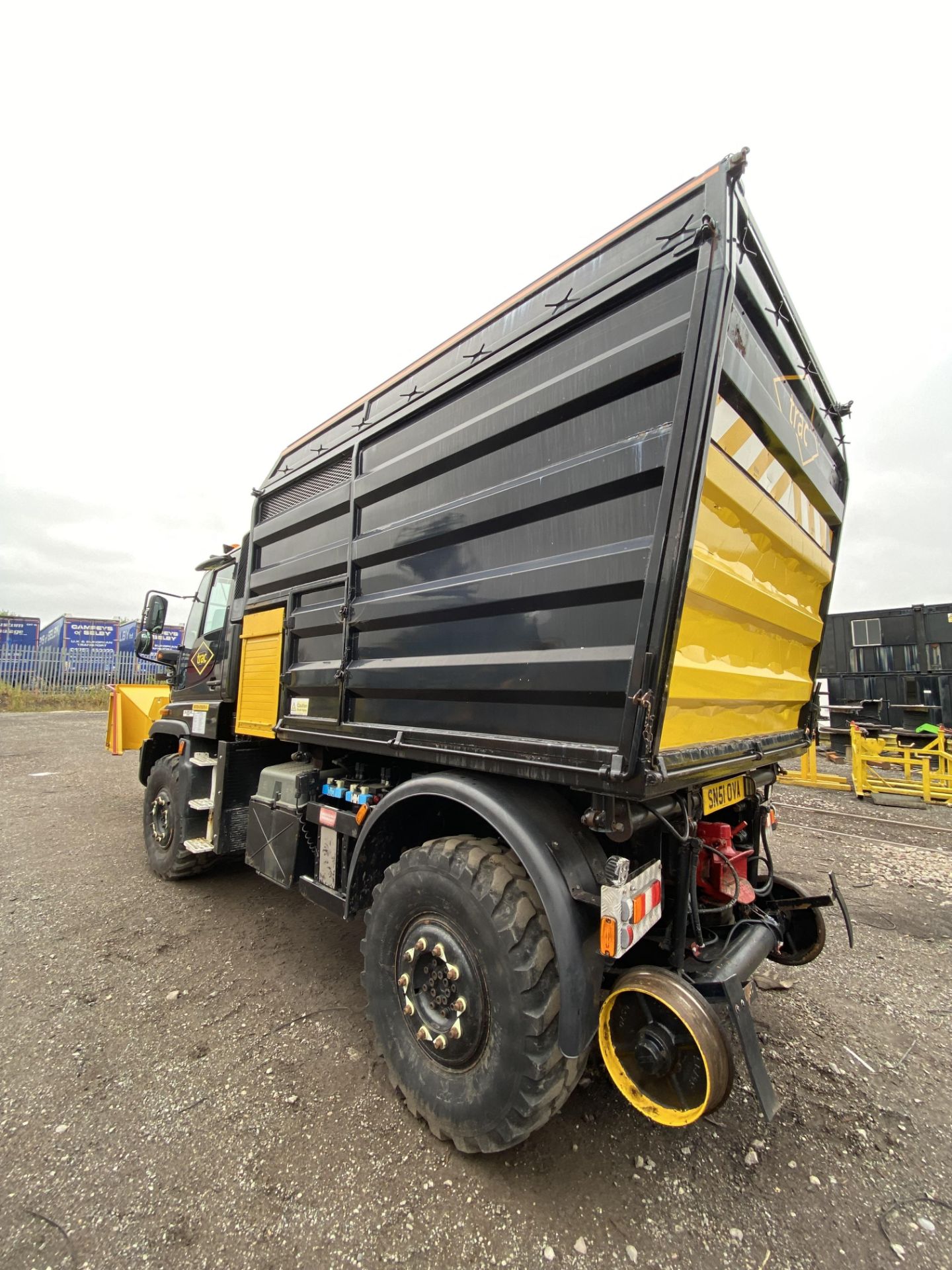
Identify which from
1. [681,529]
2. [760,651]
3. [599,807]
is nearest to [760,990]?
[760,651]

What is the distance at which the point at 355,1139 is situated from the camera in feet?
7.04

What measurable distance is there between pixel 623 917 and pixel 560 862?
270 millimetres

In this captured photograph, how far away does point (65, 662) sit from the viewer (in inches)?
990

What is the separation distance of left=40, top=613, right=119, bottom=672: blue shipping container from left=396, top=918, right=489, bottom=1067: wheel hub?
29096 millimetres

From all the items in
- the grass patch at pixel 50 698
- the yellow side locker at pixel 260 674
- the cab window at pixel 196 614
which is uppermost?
the cab window at pixel 196 614

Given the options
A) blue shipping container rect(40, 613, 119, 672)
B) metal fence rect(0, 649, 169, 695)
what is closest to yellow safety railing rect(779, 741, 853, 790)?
metal fence rect(0, 649, 169, 695)

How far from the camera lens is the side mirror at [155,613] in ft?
16.6

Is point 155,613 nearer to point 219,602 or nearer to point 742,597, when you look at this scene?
point 219,602

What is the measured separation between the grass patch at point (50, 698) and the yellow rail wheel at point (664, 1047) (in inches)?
944

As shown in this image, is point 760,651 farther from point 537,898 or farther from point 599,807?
point 537,898

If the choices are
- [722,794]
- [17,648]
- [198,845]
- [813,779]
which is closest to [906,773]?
[813,779]

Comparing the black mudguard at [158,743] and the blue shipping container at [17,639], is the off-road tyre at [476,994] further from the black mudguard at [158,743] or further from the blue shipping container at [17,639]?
the blue shipping container at [17,639]

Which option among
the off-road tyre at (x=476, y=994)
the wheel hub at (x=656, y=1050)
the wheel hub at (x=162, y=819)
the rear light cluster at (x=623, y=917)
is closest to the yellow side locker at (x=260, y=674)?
the wheel hub at (x=162, y=819)

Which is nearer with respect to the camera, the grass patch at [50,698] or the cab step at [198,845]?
the cab step at [198,845]
